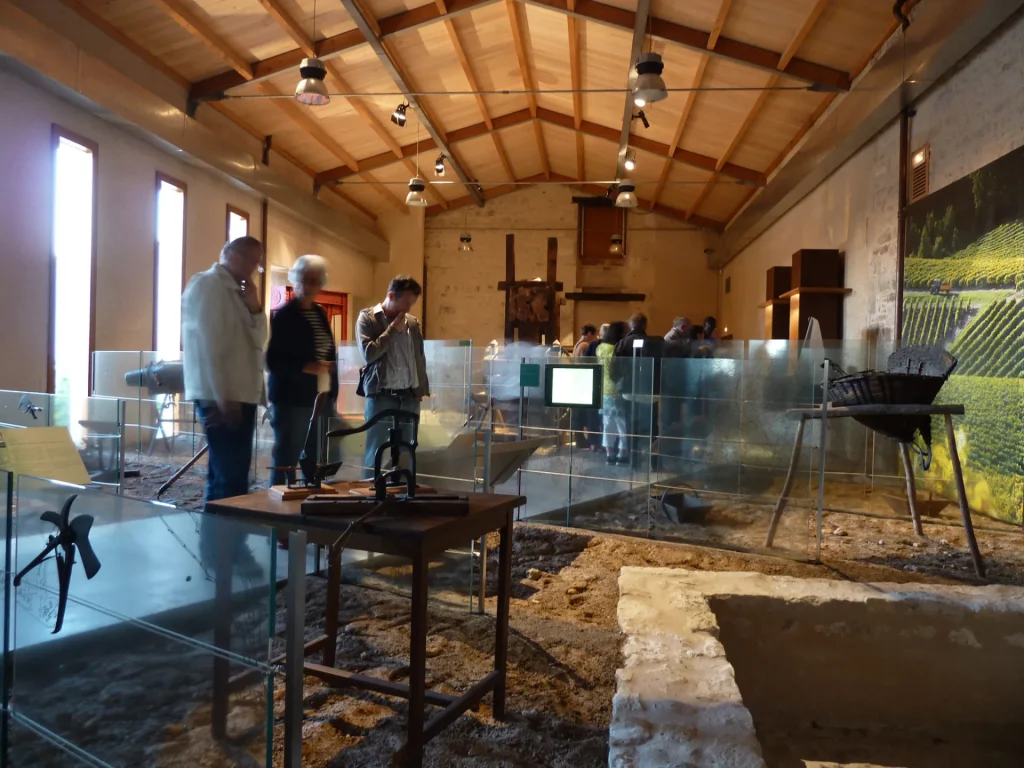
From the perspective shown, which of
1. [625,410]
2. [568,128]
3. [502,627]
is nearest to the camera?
[502,627]

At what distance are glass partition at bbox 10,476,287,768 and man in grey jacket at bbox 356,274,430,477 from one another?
2083 mm

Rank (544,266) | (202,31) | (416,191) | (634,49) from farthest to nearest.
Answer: (544,266) < (416,191) < (634,49) < (202,31)

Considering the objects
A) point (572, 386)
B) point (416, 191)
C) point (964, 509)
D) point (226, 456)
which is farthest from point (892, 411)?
point (416, 191)

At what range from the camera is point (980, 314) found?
4.71 meters

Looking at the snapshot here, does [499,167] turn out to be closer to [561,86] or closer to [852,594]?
[561,86]

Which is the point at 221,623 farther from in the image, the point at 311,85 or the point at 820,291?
the point at 820,291

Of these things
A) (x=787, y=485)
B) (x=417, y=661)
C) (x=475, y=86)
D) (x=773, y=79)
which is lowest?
(x=417, y=661)

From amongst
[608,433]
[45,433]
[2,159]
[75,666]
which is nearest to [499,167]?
[2,159]

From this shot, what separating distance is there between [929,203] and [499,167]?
9.07 m

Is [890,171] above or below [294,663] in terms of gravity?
above

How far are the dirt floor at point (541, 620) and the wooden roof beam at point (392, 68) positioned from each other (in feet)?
14.6

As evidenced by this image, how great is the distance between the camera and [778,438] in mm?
3980

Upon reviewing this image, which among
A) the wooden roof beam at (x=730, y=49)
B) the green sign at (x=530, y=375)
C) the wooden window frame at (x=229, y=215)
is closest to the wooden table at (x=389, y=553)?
the green sign at (x=530, y=375)

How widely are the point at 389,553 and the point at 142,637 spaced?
482mm
